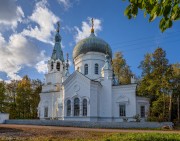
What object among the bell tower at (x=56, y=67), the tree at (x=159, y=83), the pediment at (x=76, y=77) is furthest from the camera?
the bell tower at (x=56, y=67)

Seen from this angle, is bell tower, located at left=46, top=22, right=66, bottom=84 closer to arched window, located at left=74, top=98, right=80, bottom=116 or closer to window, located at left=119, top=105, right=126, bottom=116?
arched window, located at left=74, top=98, right=80, bottom=116

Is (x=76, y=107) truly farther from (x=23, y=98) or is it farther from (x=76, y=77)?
(x=23, y=98)

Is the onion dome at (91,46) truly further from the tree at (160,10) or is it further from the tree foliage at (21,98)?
the tree at (160,10)

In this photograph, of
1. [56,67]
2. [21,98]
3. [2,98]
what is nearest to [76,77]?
[56,67]

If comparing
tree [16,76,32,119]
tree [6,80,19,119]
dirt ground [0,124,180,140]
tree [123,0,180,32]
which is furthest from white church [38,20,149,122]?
tree [123,0,180,32]

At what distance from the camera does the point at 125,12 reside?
162 inches

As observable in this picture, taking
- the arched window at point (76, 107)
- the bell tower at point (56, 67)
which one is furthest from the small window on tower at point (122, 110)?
the bell tower at point (56, 67)

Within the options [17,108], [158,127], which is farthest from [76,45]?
[158,127]

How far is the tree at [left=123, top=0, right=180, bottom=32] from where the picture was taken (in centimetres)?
384

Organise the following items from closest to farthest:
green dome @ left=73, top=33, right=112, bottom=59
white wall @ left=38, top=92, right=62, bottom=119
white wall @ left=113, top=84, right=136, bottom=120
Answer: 1. white wall @ left=113, top=84, right=136, bottom=120
2. white wall @ left=38, top=92, right=62, bottom=119
3. green dome @ left=73, top=33, right=112, bottom=59

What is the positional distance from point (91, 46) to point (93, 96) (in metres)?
9.09

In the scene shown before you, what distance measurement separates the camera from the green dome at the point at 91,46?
37594 mm

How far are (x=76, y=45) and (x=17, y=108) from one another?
17.8 metres

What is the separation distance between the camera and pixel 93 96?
31.7 meters
